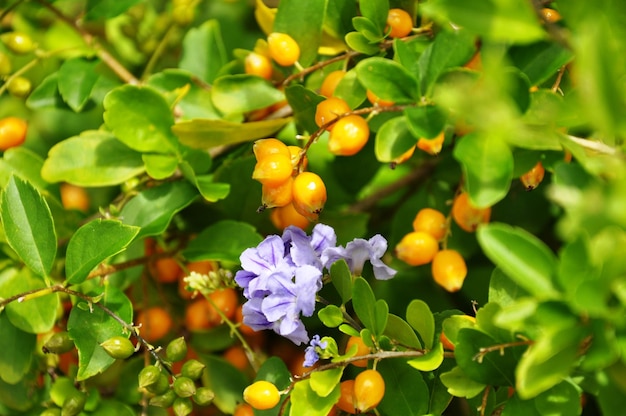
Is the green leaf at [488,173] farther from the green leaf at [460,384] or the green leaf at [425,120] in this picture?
the green leaf at [460,384]

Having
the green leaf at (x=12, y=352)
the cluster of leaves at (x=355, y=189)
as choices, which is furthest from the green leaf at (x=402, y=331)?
the green leaf at (x=12, y=352)

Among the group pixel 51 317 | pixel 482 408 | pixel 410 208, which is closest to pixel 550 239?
pixel 410 208

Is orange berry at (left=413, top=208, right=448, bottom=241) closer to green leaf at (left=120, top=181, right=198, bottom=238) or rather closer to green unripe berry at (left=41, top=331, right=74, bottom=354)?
green leaf at (left=120, top=181, right=198, bottom=238)

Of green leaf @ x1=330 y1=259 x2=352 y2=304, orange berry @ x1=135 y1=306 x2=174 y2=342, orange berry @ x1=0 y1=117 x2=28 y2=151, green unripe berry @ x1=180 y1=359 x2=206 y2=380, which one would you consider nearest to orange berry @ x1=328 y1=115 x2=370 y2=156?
green leaf @ x1=330 y1=259 x2=352 y2=304

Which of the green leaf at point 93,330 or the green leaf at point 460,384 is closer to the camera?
the green leaf at point 460,384

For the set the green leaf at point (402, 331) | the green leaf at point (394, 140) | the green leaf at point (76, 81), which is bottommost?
the green leaf at point (402, 331)

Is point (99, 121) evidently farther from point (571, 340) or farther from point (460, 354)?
point (571, 340)
